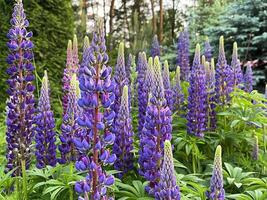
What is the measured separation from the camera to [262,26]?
9.52m

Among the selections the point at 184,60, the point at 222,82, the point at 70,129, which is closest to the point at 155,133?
the point at 70,129

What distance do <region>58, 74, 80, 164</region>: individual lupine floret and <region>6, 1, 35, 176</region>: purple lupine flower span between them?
0.30 m

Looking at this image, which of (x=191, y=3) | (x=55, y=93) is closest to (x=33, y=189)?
(x=55, y=93)

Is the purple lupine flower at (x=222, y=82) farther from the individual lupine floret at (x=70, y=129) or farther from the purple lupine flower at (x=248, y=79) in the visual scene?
the individual lupine floret at (x=70, y=129)

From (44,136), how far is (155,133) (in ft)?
3.01

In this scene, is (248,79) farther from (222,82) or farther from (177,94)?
(177,94)

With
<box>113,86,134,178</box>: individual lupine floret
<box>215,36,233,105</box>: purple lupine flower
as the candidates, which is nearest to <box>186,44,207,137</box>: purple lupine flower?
<box>215,36,233,105</box>: purple lupine flower

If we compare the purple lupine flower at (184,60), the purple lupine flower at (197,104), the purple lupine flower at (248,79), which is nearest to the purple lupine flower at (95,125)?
the purple lupine flower at (197,104)

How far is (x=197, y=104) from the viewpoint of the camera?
4.00m

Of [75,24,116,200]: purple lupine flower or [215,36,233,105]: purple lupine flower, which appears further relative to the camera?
[215,36,233,105]: purple lupine flower

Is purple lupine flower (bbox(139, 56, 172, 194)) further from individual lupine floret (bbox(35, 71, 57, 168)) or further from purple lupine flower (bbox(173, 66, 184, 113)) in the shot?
purple lupine flower (bbox(173, 66, 184, 113))

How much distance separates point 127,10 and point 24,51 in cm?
1334

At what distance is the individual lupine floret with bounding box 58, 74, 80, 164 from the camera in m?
3.04

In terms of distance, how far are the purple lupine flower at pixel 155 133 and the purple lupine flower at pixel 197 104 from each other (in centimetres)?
112
